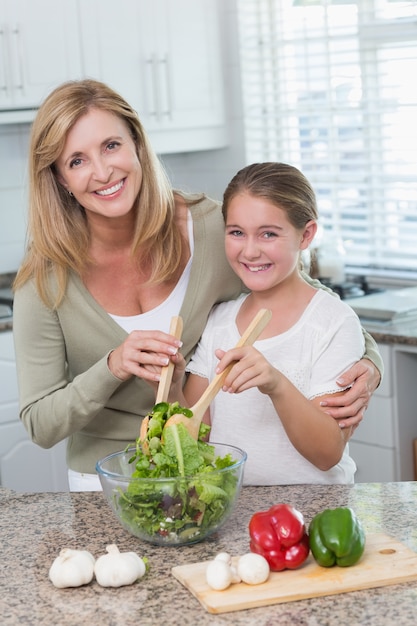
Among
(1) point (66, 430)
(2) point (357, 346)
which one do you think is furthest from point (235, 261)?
(1) point (66, 430)

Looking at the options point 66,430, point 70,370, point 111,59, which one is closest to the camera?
point 66,430

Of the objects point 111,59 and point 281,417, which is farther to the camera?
point 111,59

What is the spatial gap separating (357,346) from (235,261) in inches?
10.1

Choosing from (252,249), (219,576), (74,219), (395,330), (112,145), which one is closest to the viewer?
(219,576)

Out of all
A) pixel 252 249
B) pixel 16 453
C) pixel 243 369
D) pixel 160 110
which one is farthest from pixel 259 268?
pixel 160 110

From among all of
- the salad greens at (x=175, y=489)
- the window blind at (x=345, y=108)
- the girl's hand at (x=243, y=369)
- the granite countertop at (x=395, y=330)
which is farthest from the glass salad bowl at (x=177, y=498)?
the window blind at (x=345, y=108)

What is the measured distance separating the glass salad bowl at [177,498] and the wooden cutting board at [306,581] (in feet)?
0.24

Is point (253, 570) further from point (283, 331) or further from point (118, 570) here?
point (283, 331)

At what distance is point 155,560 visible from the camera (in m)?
1.38

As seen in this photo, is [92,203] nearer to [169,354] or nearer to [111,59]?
[169,354]

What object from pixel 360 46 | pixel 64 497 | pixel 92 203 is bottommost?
pixel 64 497

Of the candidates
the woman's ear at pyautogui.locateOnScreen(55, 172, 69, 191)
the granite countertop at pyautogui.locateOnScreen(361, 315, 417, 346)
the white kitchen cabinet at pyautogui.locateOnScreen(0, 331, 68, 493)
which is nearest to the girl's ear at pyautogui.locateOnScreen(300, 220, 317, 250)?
the woman's ear at pyautogui.locateOnScreen(55, 172, 69, 191)

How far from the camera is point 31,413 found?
185cm

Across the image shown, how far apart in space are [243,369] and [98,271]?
589 mm
